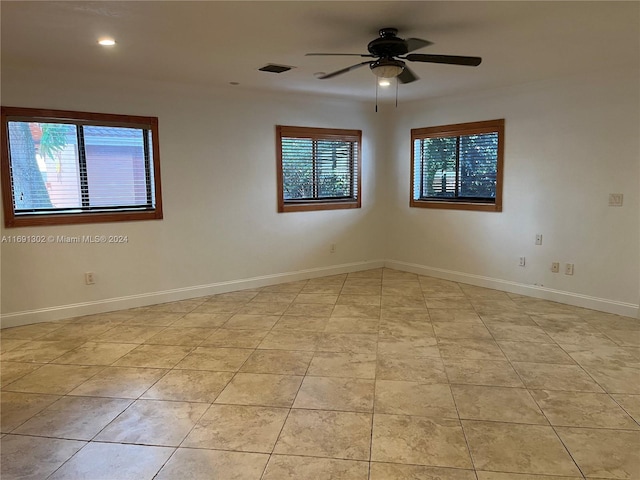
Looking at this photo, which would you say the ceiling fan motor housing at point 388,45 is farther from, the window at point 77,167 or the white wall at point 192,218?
the window at point 77,167

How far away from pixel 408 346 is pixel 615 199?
264 centimetres

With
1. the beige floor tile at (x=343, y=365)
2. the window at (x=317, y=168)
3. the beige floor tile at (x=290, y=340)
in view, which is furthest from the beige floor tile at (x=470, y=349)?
the window at (x=317, y=168)

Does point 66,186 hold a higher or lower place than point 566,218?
higher

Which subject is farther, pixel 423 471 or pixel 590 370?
pixel 590 370

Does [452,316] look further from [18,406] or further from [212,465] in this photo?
[18,406]

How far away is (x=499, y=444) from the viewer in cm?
228

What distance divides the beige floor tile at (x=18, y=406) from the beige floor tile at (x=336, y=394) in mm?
1568

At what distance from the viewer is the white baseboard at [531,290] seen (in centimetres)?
441

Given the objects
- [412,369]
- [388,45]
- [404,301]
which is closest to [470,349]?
[412,369]

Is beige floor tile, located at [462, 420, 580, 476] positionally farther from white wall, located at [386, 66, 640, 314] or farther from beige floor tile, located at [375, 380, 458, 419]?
white wall, located at [386, 66, 640, 314]

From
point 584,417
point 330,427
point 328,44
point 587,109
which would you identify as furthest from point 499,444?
point 587,109

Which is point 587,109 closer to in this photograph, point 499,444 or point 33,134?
point 499,444

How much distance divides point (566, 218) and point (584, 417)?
2755 mm

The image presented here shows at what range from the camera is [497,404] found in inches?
105
